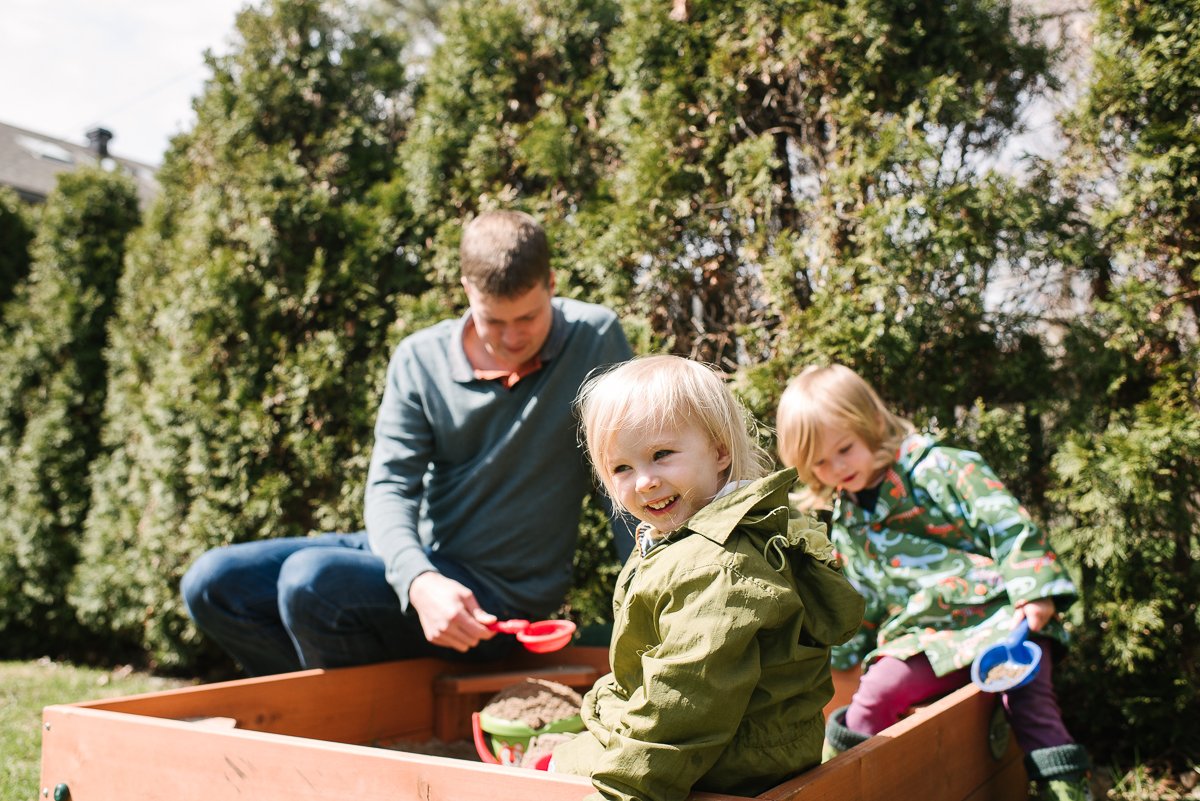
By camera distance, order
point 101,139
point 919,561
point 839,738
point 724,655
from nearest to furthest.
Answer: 1. point 724,655
2. point 839,738
3. point 919,561
4. point 101,139

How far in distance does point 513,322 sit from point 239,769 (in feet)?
3.88

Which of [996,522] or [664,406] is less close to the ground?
[664,406]

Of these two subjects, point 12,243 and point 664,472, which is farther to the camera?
point 12,243

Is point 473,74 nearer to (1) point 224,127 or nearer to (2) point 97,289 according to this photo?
(1) point 224,127

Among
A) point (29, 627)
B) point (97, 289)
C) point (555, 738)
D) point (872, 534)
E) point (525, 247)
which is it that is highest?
point (97, 289)

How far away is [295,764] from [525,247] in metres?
1.23

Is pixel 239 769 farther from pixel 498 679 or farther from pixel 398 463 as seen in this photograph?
pixel 398 463

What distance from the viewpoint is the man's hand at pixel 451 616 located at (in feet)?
6.36

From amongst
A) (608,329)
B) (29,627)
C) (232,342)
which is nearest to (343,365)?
(232,342)

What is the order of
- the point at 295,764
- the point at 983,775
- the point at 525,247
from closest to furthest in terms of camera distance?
the point at 295,764 < the point at 983,775 < the point at 525,247

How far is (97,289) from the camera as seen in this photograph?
17.7 ft

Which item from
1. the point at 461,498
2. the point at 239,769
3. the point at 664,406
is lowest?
the point at 239,769

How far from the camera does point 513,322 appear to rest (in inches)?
89.7

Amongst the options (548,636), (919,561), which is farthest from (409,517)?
(919,561)
